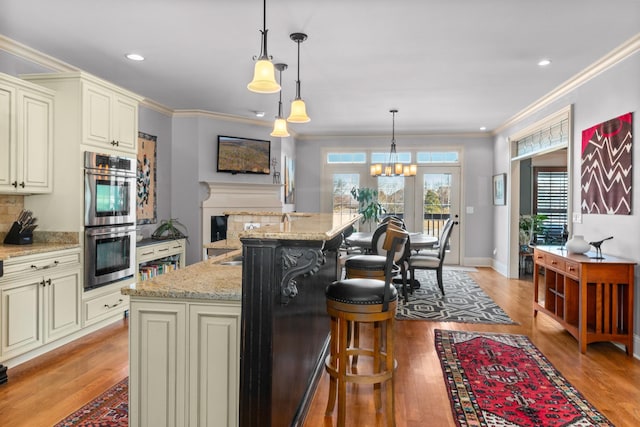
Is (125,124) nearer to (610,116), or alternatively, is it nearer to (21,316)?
(21,316)

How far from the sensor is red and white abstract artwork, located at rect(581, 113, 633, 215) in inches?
140

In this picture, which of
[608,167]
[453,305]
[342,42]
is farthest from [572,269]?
[342,42]

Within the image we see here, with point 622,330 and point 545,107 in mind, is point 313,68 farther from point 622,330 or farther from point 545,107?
point 622,330

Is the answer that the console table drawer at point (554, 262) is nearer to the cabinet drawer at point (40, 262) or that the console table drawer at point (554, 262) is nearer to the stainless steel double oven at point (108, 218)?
the stainless steel double oven at point (108, 218)

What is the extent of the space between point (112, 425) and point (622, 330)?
12.8 ft

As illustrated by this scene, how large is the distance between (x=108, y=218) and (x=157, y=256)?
1.20 meters

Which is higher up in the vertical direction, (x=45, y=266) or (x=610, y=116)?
(x=610, y=116)

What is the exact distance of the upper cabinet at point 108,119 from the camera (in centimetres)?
365

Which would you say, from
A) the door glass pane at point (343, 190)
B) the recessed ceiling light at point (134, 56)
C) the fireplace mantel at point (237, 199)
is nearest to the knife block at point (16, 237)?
the recessed ceiling light at point (134, 56)

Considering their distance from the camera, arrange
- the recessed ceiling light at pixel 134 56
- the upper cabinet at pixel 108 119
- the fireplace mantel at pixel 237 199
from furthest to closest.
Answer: the fireplace mantel at pixel 237 199, the recessed ceiling light at pixel 134 56, the upper cabinet at pixel 108 119

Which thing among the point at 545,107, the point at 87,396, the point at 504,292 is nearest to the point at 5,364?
the point at 87,396

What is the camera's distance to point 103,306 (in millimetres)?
3904

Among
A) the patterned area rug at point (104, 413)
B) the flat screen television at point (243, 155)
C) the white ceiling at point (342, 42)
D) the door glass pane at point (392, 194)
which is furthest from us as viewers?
the door glass pane at point (392, 194)

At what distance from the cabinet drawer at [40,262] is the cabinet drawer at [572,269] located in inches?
170
